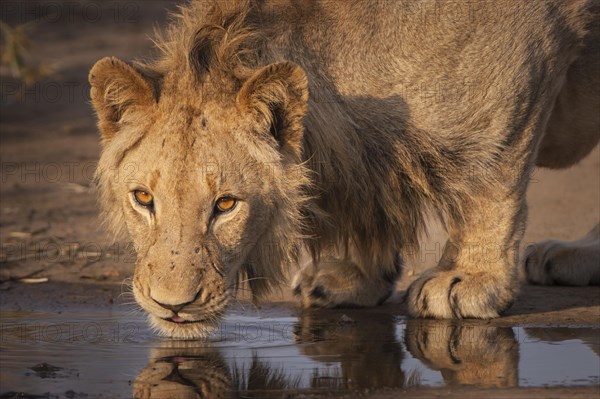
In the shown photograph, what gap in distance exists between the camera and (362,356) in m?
5.17

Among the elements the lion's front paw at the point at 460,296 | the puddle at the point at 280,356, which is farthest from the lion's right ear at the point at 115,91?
the lion's front paw at the point at 460,296

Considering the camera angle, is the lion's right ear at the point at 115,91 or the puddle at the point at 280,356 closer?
the puddle at the point at 280,356

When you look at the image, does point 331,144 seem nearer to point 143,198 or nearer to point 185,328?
point 143,198

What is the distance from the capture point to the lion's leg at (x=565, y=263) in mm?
6836

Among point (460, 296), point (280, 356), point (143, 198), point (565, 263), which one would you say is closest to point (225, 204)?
point (143, 198)

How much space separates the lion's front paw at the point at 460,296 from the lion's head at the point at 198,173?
3.04 ft

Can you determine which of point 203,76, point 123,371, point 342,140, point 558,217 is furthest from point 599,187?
point 123,371

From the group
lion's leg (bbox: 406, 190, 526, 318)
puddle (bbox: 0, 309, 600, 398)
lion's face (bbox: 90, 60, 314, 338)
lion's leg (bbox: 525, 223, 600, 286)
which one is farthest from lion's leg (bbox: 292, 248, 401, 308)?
lion's face (bbox: 90, 60, 314, 338)

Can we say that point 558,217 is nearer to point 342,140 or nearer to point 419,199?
point 419,199

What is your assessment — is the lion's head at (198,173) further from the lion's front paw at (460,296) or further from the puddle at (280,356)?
the lion's front paw at (460,296)

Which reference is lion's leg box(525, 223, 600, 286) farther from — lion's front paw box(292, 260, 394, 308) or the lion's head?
A: the lion's head

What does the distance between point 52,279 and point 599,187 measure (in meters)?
4.93

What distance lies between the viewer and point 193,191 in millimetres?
5027

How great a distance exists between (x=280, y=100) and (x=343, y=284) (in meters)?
1.67
